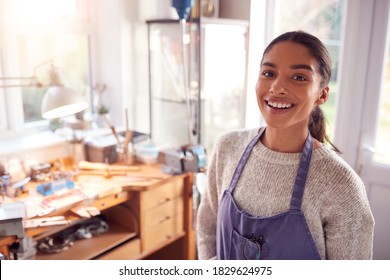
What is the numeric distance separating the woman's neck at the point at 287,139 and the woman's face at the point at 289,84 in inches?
1.6

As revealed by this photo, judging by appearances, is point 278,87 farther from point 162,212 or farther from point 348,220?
point 162,212

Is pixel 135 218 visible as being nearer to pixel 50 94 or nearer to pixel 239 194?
pixel 50 94

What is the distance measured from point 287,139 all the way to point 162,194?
0.79m

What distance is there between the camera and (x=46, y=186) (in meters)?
1.31

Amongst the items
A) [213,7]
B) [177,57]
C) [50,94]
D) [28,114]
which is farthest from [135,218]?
[213,7]

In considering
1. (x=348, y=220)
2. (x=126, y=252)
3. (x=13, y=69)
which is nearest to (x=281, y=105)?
(x=348, y=220)

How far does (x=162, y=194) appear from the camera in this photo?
1.49 meters

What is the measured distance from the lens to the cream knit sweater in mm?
727

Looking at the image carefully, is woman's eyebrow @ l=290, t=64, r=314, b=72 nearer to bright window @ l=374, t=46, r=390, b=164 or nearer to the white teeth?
the white teeth

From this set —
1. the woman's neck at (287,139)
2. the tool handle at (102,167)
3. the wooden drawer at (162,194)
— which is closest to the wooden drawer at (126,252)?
the wooden drawer at (162,194)

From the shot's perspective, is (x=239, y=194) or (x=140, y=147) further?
(x=140, y=147)

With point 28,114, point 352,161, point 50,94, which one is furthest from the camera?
point 28,114

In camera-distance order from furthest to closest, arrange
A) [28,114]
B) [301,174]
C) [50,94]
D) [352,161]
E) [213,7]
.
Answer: [213,7] < [28,114] < [352,161] < [50,94] < [301,174]

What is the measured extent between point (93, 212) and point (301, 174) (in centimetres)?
75
